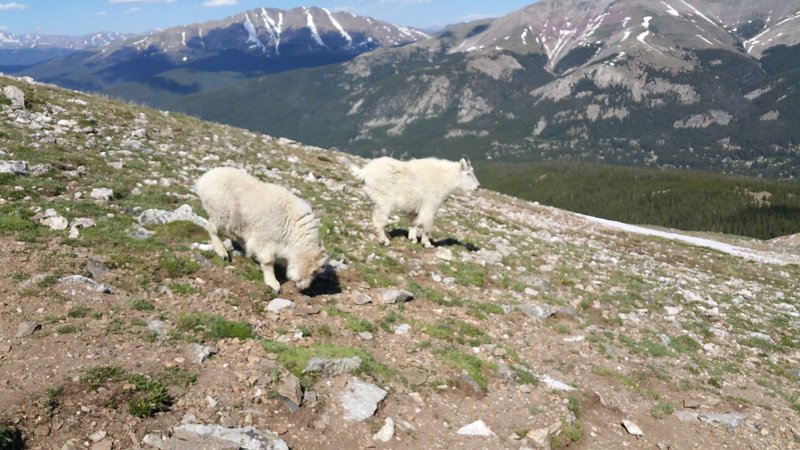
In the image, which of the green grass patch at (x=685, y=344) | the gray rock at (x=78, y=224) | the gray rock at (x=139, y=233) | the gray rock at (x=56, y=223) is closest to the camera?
the gray rock at (x=78, y=224)

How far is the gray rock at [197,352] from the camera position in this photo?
28.2ft

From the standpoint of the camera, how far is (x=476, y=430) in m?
8.90

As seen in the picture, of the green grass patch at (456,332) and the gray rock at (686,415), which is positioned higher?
the green grass patch at (456,332)

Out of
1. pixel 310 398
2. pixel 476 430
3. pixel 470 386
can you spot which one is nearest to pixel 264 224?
pixel 310 398

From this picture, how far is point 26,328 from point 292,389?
4452 mm

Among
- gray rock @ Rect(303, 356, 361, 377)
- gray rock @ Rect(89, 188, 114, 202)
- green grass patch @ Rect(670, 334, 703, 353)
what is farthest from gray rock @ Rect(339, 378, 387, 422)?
gray rock @ Rect(89, 188, 114, 202)

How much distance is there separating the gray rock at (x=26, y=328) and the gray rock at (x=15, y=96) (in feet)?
68.3

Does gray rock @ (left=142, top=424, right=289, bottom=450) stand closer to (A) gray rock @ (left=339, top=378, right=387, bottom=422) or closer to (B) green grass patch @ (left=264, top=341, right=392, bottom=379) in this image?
(A) gray rock @ (left=339, top=378, right=387, bottom=422)

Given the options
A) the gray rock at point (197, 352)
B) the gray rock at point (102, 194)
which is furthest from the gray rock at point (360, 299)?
the gray rock at point (102, 194)

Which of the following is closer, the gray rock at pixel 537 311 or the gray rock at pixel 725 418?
the gray rock at pixel 725 418

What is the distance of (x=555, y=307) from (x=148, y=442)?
476 inches

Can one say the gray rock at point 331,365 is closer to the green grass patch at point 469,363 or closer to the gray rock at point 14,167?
the green grass patch at point 469,363

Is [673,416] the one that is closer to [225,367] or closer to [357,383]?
[357,383]

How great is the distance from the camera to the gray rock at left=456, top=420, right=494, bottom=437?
28.8ft
